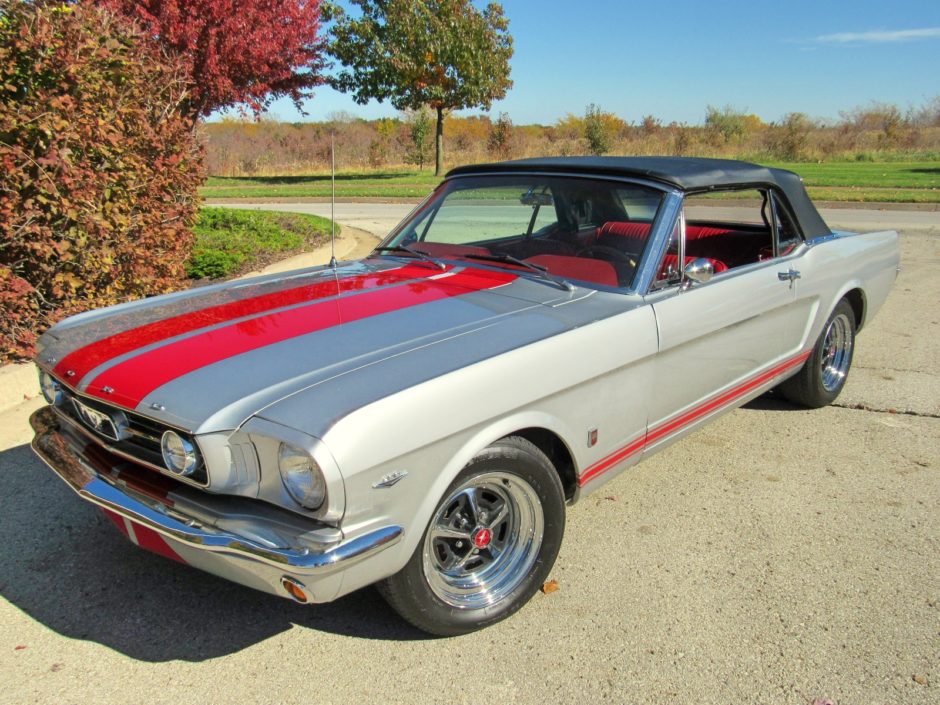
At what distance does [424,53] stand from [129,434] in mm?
22316

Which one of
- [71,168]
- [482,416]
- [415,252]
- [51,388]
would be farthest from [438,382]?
[71,168]

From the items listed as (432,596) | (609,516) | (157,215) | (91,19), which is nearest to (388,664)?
(432,596)

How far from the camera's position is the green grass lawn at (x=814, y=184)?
16.3 meters

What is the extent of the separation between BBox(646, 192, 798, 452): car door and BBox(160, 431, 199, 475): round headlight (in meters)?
1.81

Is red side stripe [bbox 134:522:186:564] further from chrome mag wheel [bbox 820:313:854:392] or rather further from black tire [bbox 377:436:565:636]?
chrome mag wheel [bbox 820:313:854:392]

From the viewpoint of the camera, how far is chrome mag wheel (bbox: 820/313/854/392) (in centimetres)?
477

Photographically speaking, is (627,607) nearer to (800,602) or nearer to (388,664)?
(800,602)

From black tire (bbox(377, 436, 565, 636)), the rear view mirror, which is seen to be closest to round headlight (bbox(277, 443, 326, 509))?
black tire (bbox(377, 436, 565, 636))

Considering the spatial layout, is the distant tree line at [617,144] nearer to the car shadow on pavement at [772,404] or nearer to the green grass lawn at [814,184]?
the green grass lawn at [814,184]

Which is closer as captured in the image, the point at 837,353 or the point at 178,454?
the point at 178,454

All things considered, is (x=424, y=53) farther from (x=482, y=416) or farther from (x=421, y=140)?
(x=482, y=416)

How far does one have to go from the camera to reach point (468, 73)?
23359mm

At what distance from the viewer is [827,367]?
4812mm

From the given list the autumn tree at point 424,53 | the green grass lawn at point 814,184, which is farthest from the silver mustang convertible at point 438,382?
the autumn tree at point 424,53
